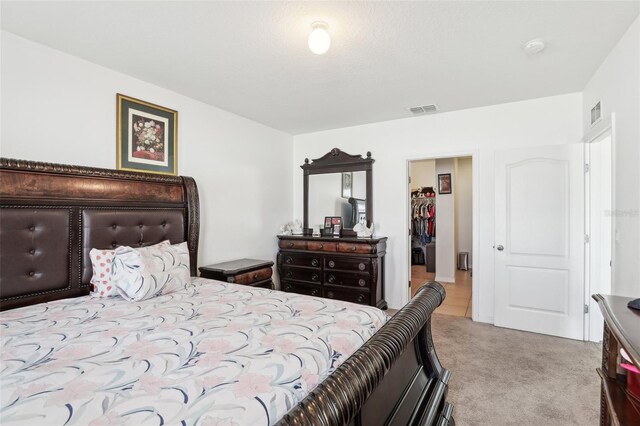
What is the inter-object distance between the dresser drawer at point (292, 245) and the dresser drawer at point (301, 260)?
9 cm

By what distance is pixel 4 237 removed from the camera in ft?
6.10

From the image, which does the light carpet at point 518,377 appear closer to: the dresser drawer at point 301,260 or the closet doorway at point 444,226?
the closet doorway at point 444,226

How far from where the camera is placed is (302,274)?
13.7 feet

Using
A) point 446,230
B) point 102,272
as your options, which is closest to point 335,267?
point 102,272

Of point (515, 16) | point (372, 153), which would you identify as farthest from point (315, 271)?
point (515, 16)

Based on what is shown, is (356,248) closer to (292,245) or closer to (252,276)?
(292,245)

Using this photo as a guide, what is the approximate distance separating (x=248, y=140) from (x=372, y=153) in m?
1.69

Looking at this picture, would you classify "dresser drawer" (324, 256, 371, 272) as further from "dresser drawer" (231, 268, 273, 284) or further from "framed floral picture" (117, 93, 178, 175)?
"framed floral picture" (117, 93, 178, 175)

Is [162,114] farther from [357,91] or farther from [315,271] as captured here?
[315,271]

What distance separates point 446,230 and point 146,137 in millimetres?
5241

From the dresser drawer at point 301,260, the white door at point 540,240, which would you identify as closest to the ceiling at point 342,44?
the white door at point 540,240

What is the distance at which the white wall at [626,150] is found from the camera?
6.44ft

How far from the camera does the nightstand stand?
3037 millimetres

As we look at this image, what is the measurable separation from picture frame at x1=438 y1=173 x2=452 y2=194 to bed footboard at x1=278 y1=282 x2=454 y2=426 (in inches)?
181
